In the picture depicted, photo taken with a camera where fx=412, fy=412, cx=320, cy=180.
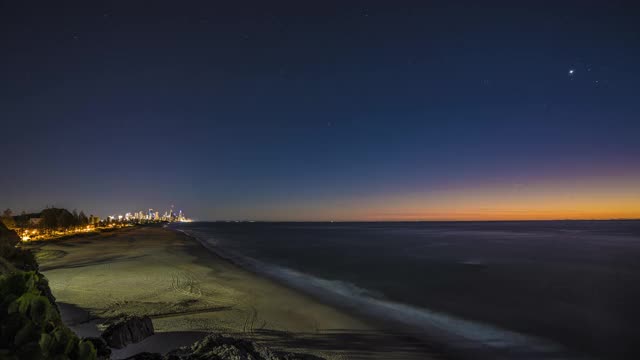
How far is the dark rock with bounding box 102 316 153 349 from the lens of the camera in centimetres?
854

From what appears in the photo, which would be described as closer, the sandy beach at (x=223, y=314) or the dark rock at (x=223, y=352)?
the dark rock at (x=223, y=352)

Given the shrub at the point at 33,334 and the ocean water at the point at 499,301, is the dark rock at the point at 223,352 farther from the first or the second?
the ocean water at the point at 499,301

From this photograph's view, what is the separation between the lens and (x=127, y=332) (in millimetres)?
8891

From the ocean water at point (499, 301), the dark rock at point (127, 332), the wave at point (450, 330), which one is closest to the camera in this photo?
the dark rock at point (127, 332)

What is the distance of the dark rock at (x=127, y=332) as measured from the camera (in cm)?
854

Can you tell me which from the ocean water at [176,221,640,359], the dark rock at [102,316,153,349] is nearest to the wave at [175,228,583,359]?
the ocean water at [176,221,640,359]

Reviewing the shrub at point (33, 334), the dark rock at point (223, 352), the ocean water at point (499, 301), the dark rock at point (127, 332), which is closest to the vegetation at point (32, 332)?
the shrub at point (33, 334)

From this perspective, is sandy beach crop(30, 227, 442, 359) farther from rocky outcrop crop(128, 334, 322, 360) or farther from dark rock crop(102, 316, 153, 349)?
rocky outcrop crop(128, 334, 322, 360)

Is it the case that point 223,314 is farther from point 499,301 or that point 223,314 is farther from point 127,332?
point 499,301

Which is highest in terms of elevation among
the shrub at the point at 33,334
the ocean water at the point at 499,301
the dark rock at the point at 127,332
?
the shrub at the point at 33,334

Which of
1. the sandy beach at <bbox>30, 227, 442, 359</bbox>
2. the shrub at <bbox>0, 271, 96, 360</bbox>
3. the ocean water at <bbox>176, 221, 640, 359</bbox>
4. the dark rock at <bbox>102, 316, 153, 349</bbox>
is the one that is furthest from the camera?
the ocean water at <bbox>176, 221, 640, 359</bbox>

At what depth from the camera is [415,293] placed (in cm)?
2255

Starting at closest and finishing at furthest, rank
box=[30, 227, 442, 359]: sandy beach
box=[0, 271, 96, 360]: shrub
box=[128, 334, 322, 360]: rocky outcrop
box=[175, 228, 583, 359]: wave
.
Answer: box=[0, 271, 96, 360]: shrub < box=[128, 334, 322, 360]: rocky outcrop < box=[30, 227, 442, 359]: sandy beach < box=[175, 228, 583, 359]: wave

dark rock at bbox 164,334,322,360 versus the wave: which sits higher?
dark rock at bbox 164,334,322,360
